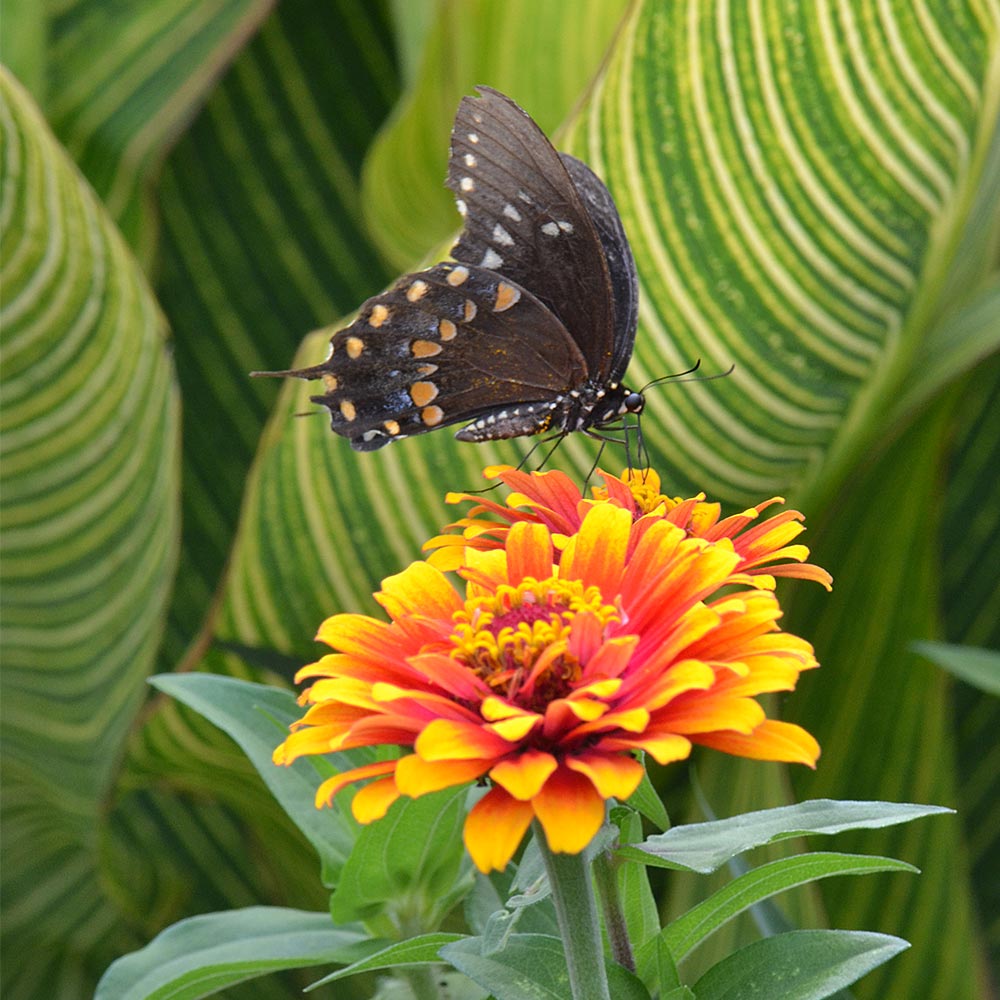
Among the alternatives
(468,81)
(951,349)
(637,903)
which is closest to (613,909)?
(637,903)

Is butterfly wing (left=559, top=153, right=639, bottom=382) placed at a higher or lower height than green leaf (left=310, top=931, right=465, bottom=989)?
higher

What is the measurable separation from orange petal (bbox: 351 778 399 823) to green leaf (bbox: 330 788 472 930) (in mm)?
107

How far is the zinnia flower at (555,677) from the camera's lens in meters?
0.27

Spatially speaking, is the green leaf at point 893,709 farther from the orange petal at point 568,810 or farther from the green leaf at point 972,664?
the orange petal at point 568,810

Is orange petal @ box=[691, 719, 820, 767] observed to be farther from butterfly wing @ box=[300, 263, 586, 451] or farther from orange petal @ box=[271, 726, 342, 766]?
butterfly wing @ box=[300, 263, 586, 451]

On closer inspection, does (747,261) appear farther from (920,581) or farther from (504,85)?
(504,85)

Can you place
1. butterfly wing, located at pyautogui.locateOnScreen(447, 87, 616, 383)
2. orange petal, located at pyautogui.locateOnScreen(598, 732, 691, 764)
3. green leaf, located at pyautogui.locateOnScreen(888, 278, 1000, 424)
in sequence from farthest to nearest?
green leaf, located at pyautogui.locateOnScreen(888, 278, 1000, 424), butterfly wing, located at pyautogui.locateOnScreen(447, 87, 616, 383), orange petal, located at pyautogui.locateOnScreen(598, 732, 691, 764)

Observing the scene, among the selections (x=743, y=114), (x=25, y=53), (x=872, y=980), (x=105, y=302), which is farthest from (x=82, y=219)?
(x=872, y=980)

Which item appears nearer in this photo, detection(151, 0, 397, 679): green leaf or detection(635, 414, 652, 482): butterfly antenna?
detection(635, 414, 652, 482): butterfly antenna

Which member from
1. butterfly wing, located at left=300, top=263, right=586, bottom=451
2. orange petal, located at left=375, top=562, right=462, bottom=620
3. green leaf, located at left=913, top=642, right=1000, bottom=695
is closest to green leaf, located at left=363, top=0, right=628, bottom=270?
butterfly wing, located at left=300, top=263, right=586, bottom=451

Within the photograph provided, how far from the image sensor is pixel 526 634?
13.4 inches

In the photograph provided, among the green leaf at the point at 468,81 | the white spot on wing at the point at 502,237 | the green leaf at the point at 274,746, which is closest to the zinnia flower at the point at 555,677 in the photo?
the green leaf at the point at 274,746

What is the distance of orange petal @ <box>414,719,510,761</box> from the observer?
26 centimetres

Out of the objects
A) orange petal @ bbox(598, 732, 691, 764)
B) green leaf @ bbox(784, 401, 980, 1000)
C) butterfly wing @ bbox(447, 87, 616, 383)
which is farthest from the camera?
green leaf @ bbox(784, 401, 980, 1000)
